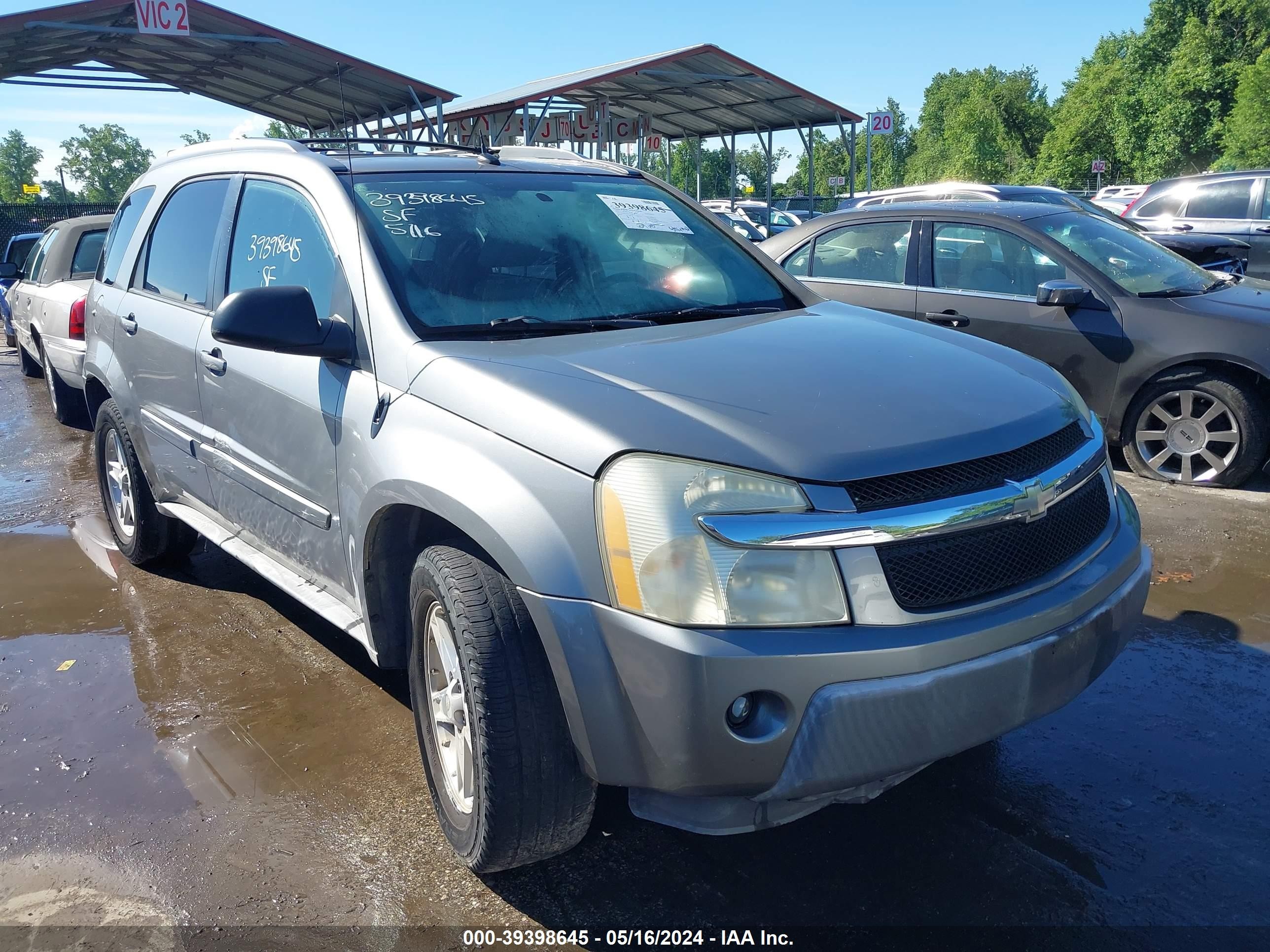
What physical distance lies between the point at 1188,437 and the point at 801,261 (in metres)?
2.73

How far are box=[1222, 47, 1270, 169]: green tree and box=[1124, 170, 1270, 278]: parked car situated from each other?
35.5 meters

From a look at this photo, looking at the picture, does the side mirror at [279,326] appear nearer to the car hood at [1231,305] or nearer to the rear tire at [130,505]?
the rear tire at [130,505]

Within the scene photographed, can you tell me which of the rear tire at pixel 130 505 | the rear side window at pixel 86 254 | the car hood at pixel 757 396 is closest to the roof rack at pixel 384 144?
the car hood at pixel 757 396

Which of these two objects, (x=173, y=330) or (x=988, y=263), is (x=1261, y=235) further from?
(x=173, y=330)

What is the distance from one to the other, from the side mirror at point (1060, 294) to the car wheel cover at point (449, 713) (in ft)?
14.5

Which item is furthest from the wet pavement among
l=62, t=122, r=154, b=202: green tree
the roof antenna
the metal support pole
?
l=62, t=122, r=154, b=202: green tree

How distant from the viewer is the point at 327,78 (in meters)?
17.2

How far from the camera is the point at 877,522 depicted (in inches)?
78.4

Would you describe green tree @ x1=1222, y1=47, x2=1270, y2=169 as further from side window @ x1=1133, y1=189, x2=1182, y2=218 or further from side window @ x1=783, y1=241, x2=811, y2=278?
side window @ x1=783, y1=241, x2=811, y2=278

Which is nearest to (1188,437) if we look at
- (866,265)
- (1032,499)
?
(866,265)

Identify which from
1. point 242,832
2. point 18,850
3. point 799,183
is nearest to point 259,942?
point 242,832

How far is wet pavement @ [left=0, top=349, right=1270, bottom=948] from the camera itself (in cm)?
235

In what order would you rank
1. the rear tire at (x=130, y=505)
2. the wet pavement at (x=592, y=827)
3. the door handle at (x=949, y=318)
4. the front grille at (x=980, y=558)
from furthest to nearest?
the door handle at (x=949, y=318), the rear tire at (x=130, y=505), the wet pavement at (x=592, y=827), the front grille at (x=980, y=558)

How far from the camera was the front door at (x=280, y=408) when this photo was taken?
2.91 metres
